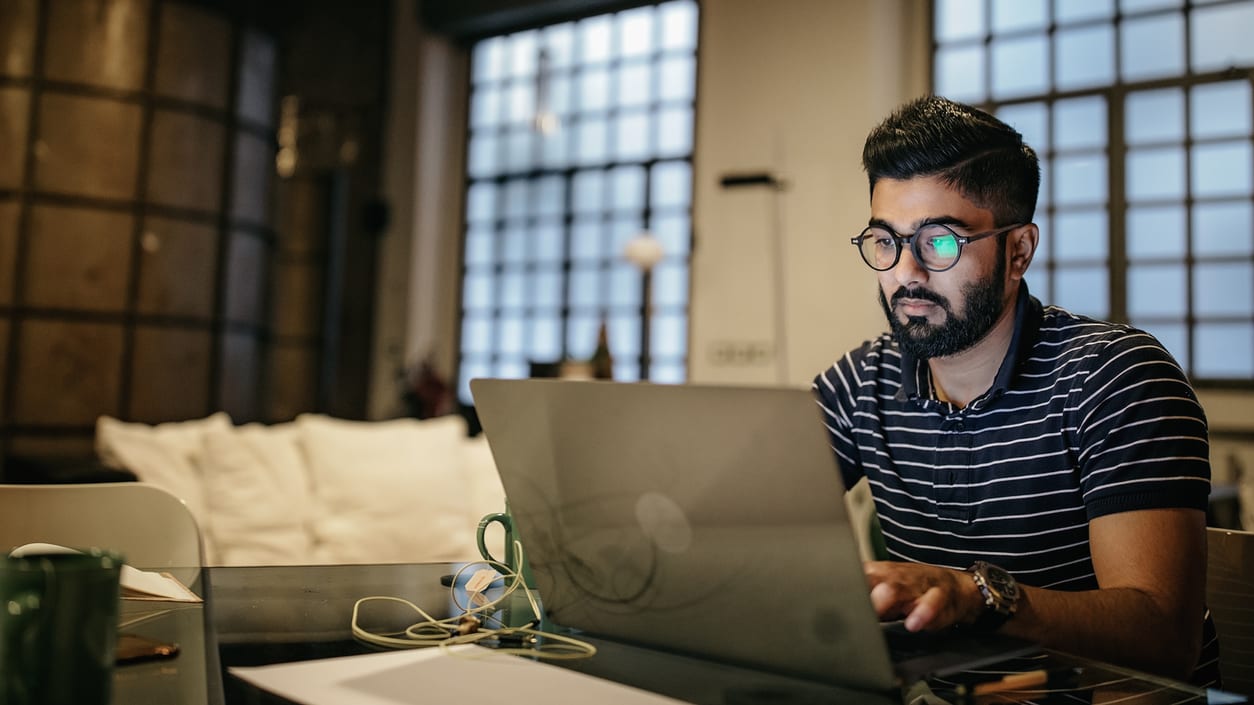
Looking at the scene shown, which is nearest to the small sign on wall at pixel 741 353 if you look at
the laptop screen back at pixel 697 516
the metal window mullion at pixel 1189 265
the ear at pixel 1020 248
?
the metal window mullion at pixel 1189 265

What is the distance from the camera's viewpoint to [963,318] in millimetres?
1433

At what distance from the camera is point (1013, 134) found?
145 centimetres

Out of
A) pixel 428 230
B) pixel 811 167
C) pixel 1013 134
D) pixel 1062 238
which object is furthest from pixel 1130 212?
pixel 428 230

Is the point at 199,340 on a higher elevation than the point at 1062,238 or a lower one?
lower

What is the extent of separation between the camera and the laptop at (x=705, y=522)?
0.76 metres

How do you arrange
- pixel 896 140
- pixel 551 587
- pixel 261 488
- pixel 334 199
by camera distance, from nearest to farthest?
1. pixel 551 587
2. pixel 896 140
3. pixel 261 488
4. pixel 334 199

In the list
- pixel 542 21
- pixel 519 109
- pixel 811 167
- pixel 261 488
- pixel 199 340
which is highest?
pixel 542 21

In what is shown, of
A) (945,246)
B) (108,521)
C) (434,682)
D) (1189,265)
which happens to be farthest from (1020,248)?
(1189,265)

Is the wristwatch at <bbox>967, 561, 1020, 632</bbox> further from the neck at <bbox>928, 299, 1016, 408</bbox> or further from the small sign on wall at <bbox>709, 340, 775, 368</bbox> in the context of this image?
the small sign on wall at <bbox>709, 340, 775, 368</bbox>

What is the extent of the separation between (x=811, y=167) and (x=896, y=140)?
5.30 metres

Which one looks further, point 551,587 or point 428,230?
point 428,230

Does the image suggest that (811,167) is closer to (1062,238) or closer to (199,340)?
(1062,238)

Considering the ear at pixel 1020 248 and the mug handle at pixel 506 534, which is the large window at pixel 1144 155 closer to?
the ear at pixel 1020 248

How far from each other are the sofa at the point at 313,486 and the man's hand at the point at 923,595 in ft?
8.15
